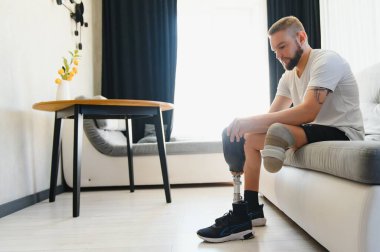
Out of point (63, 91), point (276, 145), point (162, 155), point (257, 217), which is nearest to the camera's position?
point (276, 145)

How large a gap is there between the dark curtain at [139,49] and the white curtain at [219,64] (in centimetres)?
18

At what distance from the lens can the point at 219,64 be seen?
13.0ft

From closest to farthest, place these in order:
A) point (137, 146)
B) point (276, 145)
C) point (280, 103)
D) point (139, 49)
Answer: point (276, 145) < point (280, 103) < point (137, 146) < point (139, 49)

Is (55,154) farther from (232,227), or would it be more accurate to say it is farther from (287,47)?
(287,47)

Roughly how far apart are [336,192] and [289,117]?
0.40 m

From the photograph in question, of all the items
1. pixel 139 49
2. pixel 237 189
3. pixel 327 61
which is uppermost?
pixel 139 49

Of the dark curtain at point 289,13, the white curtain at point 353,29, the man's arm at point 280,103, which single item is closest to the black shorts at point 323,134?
the man's arm at point 280,103

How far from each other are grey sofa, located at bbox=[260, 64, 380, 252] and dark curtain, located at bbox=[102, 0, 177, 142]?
259cm

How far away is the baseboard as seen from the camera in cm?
177

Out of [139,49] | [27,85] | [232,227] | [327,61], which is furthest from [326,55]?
[139,49]

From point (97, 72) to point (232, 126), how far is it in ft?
9.70

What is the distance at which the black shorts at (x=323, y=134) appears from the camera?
1211 millimetres

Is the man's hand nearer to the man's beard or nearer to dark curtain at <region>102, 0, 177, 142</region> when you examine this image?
the man's beard

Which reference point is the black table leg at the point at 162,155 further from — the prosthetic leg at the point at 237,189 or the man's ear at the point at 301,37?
the man's ear at the point at 301,37
